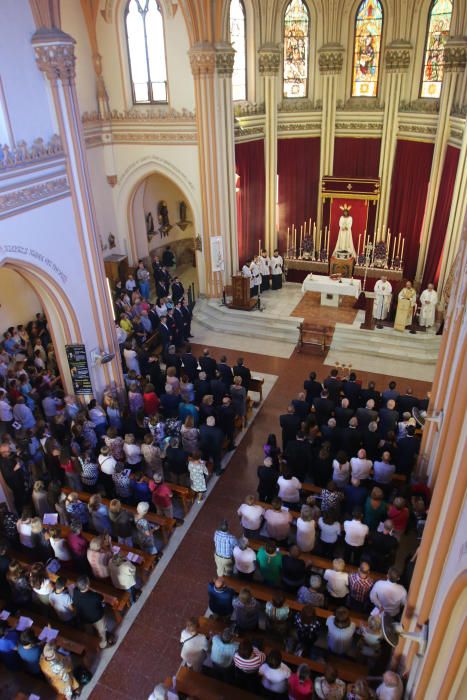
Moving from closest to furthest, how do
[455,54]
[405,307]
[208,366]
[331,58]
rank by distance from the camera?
[208,366], [455,54], [405,307], [331,58]

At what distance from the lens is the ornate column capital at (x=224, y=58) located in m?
15.2

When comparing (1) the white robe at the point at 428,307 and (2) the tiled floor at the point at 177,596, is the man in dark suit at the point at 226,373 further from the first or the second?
(1) the white robe at the point at 428,307

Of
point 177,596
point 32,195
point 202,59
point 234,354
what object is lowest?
point 234,354

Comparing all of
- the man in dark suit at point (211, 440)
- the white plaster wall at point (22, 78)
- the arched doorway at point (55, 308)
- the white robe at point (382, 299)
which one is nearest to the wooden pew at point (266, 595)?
the man in dark suit at point (211, 440)

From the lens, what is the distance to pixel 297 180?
19.6 m

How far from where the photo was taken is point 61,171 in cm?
1027

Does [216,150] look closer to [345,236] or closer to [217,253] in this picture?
[217,253]

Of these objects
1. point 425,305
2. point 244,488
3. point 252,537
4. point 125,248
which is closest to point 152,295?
point 125,248

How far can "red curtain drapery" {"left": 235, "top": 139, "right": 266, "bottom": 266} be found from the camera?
59.1 feet

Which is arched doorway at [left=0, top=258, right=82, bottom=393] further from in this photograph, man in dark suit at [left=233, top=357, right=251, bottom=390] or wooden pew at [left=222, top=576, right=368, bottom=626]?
wooden pew at [left=222, top=576, right=368, bottom=626]

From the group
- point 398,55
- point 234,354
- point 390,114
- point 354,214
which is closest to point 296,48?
point 398,55

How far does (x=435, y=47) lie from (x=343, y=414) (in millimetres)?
12816

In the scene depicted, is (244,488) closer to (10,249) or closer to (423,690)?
(423,690)

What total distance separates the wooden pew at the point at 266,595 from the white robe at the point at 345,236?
1281 centimetres
